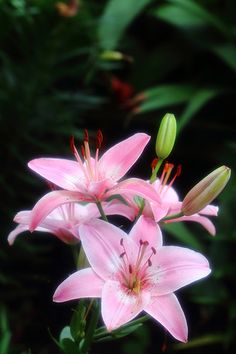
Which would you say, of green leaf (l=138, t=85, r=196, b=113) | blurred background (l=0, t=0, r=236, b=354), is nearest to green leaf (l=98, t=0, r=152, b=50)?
blurred background (l=0, t=0, r=236, b=354)

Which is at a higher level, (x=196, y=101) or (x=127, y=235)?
(x=196, y=101)

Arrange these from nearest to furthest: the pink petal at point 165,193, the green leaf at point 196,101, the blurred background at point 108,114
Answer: the pink petal at point 165,193 < the blurred background at point 108,114 < the green leaf at point 196,101

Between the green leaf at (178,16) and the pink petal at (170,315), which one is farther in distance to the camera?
the green leaf at (178,16)

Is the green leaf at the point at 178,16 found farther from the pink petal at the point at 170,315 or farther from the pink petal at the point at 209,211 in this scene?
the pink petal at the point at 170,315

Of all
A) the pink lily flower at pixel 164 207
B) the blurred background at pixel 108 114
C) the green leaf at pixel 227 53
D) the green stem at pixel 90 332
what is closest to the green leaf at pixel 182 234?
the blurred background at pixel 108 114

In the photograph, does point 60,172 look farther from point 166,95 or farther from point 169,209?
point 166,95

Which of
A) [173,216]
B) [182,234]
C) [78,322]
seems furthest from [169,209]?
[182,234]
